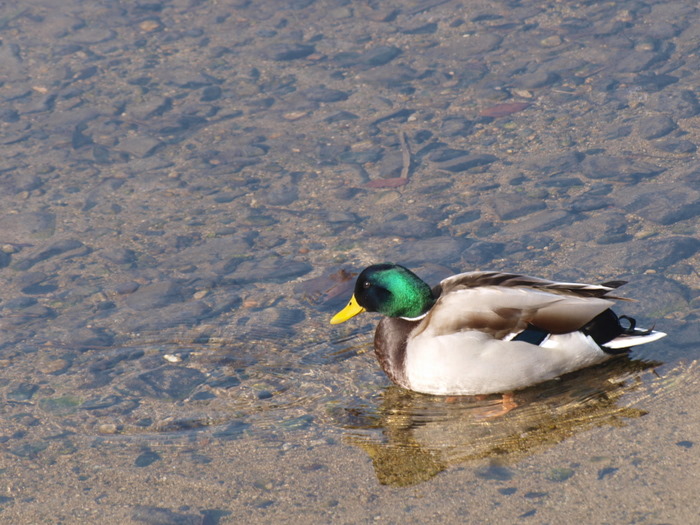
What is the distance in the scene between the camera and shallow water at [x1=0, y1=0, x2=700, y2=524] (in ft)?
12.7

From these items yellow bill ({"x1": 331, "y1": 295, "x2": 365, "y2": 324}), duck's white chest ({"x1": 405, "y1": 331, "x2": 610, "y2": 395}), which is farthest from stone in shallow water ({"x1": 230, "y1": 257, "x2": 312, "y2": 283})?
duck's white chest ({"x1": 405, "y1": 331, "x2": 610, "y2": 395})

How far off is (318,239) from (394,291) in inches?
70.2

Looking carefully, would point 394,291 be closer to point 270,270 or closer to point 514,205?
point 270,270

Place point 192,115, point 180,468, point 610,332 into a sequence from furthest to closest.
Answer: point 192,115 < point 610,332 < point 180,468

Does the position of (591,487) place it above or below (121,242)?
above

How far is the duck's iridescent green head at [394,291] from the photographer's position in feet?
15.4

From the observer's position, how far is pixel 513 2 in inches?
397

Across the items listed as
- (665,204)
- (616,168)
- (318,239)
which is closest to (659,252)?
(665,204)

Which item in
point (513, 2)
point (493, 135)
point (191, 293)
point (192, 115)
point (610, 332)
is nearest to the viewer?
point (610, 332)

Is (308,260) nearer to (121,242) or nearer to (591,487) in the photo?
(121,242)

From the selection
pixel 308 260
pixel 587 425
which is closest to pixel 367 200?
pixel 308 260

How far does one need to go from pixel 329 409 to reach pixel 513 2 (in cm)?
700

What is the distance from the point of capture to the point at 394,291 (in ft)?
15.4

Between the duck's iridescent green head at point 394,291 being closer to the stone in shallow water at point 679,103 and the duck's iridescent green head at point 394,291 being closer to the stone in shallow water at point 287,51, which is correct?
the stone in shallow water at point 679,103
